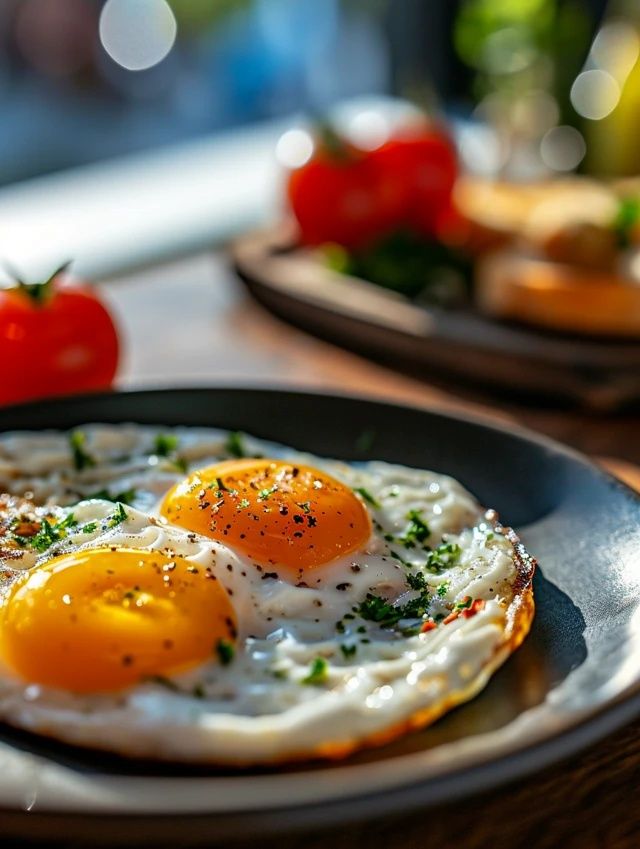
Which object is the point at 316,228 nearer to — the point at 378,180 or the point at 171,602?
the point at 378,180

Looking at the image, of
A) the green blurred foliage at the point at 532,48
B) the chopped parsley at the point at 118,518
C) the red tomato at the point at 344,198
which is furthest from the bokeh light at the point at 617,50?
the chopped parsley at the point at 118,518

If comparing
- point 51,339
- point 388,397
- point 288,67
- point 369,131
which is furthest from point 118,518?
point 288,67

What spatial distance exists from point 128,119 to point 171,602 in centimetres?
1045

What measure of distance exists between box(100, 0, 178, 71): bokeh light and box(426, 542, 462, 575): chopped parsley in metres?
8.48

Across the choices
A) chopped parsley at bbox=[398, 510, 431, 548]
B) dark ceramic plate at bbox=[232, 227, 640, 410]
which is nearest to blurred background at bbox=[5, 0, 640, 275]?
dark ceramic plate at bbox=[232, 227, 640, 410]

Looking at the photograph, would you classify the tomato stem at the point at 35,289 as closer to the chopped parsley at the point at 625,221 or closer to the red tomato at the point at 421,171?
the chopped parsley at the point at 625,221

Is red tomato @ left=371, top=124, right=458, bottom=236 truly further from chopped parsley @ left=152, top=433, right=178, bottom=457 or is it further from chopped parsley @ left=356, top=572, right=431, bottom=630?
chopped parsley @ left=356, top=572, right=431, bottom=630

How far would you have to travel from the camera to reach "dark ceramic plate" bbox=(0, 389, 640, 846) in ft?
4.16

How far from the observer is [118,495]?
7.12ft

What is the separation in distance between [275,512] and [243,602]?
238 millimetres

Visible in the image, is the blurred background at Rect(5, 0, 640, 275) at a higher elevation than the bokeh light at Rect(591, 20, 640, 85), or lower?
lower

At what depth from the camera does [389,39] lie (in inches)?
345

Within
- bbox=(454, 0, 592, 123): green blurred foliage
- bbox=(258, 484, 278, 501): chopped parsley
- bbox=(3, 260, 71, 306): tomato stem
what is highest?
bbox=(454, 0, 592, 123): green blurred foliage

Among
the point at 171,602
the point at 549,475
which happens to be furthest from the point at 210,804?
the point at 549,475
